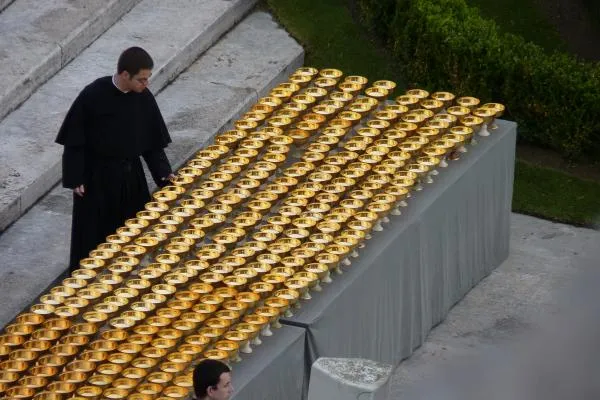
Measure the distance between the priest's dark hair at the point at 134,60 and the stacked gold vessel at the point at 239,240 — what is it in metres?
0.66

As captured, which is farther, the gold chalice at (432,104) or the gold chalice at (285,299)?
the gold chalice at (432,104)

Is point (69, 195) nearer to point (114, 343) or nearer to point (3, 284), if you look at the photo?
point (3, 284)

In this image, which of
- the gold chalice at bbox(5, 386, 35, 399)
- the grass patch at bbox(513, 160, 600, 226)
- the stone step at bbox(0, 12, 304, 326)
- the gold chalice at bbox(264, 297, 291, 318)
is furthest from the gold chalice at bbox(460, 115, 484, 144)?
the gold chalice at bbox(5, 386, 35, 399)

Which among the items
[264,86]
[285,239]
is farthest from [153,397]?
[264,86]

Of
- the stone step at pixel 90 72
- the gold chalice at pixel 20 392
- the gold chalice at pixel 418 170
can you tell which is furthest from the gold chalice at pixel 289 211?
the stone step at pixel 90 72

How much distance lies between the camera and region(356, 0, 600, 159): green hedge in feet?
41.8

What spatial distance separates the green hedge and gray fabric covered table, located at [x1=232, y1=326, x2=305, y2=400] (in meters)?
4.17

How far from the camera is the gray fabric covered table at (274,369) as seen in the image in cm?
871

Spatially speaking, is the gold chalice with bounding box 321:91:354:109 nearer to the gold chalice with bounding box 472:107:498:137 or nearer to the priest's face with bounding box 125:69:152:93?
the gold chalice with bounding box 472:107:498:137

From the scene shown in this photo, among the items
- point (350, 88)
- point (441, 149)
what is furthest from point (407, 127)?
point (350, 88)

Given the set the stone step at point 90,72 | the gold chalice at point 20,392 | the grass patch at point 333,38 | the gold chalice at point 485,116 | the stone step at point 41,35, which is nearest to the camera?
the gold chalice at point 20,392

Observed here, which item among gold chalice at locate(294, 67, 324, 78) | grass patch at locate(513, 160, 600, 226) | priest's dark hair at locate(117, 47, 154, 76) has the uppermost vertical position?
priest's dark hair at locate(117, 47, 154, 76)

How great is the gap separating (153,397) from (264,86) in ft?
16.0

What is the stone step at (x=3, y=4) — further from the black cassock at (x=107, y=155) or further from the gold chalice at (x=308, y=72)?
the black cassock at (x=107, y=155)
